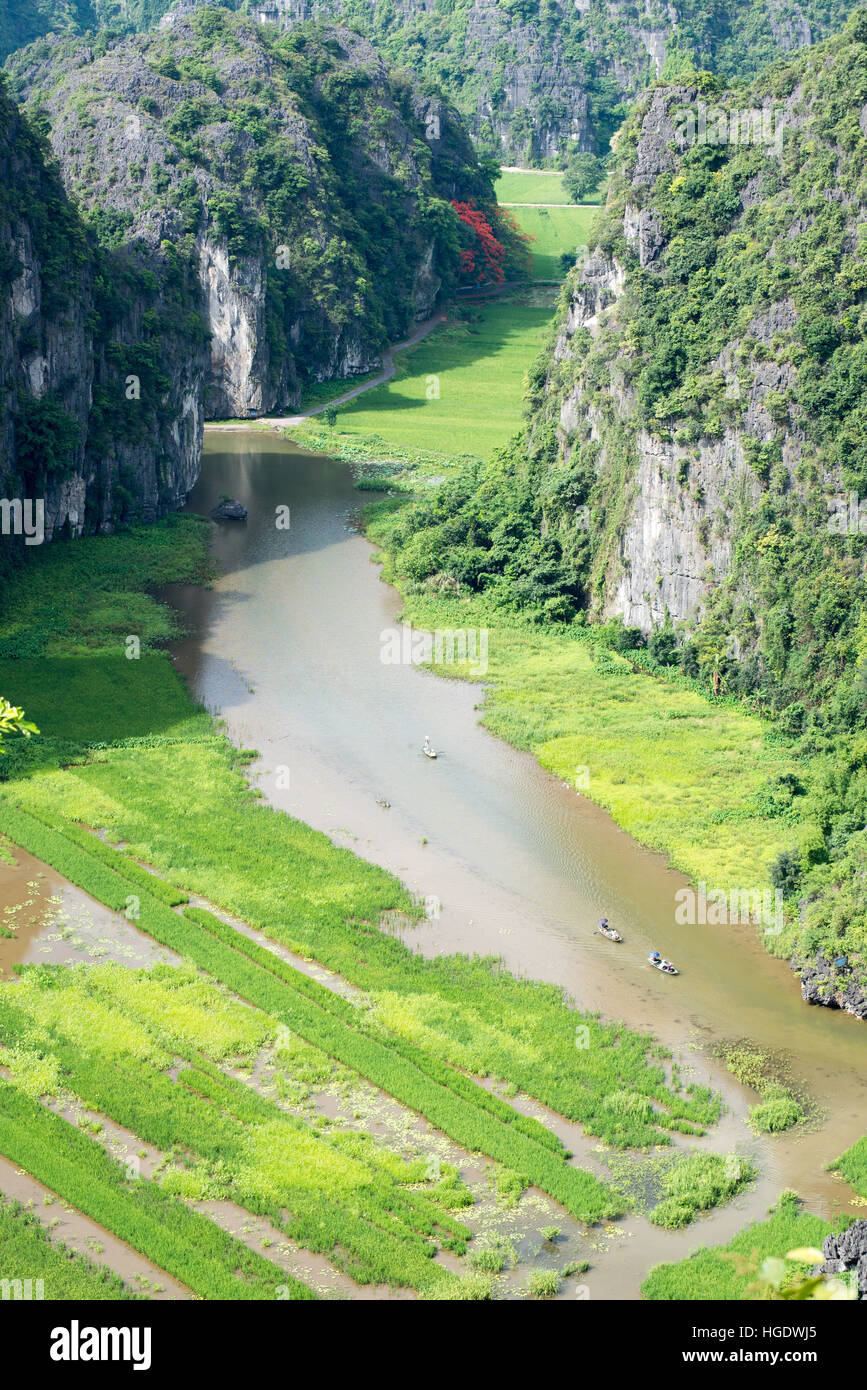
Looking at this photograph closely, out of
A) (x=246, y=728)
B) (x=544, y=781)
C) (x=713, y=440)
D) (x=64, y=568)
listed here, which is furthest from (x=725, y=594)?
(x=64, y=568)

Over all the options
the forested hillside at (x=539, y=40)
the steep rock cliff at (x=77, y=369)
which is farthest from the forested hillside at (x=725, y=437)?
the forested hillside at (x=539, y=40)

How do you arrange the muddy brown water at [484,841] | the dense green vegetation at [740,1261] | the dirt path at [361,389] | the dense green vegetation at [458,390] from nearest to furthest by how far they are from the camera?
the dense green vegetation at [740,1261] → the muddy brown water at [484,841] → the dense green vegetation at [458,390] → the dirt path at [361,389]

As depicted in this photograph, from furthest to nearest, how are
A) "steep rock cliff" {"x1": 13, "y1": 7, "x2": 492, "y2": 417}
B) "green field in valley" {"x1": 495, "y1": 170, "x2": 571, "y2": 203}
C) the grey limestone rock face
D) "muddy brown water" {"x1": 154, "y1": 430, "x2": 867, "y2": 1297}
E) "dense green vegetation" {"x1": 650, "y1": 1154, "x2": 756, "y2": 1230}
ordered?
"green field in valley" {"x1": 495, "y1": 170, "x2": 571, "y2": 203}, "steep rock cliff" {"x1": 13, "y1": 7, "x2": 492, "y2": 417}, the grey limestone rock face, "muddy brown water" {"x1": 154, "y1": 430, "x2": 867, "y2": 1297}, "dense green vegetation" {"x1": 650, "y1": 1154, "x2": 756, "y2": 1230}

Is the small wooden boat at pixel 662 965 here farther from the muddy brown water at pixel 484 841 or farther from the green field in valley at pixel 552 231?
the green field in valley at pixel 552 231

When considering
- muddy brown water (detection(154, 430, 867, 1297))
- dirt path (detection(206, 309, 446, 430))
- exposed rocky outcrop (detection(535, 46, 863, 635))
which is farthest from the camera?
dirt path (detection(206, 309, 446, 430))

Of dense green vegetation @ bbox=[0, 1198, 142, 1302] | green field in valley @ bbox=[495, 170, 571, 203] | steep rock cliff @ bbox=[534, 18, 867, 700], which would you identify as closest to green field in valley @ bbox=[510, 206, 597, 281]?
green field in valley @ bbox=[495, 170, 571, 203]

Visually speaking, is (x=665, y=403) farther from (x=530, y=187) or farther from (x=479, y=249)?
(x=530, y=187)

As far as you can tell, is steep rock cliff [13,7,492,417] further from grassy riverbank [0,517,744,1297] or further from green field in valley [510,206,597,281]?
grassy riverbank [0,517,744,1297]
